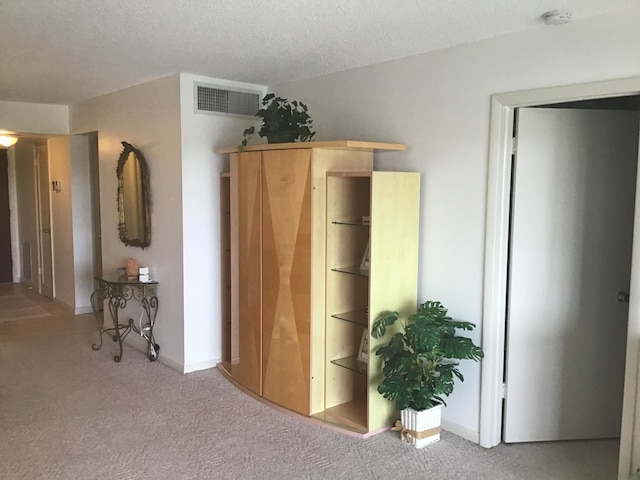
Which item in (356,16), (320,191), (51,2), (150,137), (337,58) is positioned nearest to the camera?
(51,2)

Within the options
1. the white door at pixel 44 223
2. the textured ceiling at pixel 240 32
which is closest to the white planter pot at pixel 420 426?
the textured ceiling at pixel 240 32

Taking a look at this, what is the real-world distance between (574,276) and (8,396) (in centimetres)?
401

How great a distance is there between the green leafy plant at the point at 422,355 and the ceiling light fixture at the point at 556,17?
1690 millimetres

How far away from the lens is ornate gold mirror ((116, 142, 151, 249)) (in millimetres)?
4852

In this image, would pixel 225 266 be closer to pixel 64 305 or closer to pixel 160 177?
pixel 160 177

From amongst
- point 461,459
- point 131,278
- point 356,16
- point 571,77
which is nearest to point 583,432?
point 461,459

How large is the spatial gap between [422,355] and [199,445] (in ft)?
4.76

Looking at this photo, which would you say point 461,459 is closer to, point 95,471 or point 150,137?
point 95,471

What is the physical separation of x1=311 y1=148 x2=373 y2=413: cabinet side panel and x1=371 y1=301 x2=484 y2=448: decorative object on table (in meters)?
0.43

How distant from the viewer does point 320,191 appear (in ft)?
11.7

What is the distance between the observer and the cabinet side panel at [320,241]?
11.6 ft

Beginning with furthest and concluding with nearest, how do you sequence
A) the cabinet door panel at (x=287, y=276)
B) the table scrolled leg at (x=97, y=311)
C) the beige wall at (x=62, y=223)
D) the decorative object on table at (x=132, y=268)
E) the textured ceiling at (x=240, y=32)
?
1. the beige wall at (x=62, y=223)
2. the table scrolled leg at (x=97, y=311)
3. the decorative object on table at (x=132, y=268)
4. the cabinet door panel at (x=287, y=276)
5. the textured ceiling at (x=240, y=32)

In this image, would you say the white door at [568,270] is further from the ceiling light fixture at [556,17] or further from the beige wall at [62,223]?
the beige wall at [62,223]

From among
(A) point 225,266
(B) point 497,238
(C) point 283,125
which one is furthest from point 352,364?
(C) point 283,125
